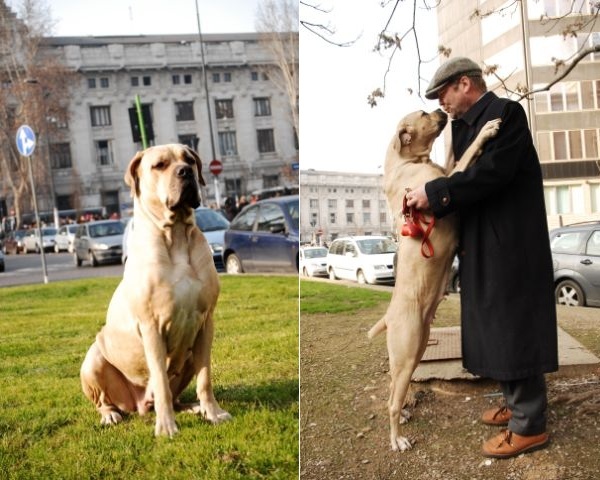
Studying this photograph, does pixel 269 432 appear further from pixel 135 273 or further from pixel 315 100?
pixel 315 100

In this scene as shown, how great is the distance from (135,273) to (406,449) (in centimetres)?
117

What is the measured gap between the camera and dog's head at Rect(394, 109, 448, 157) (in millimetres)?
2215

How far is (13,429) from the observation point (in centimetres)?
289

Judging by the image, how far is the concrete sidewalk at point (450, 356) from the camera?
2.37 m

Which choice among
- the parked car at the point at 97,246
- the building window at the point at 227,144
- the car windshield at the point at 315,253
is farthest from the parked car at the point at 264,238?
the building window at the point at 227,144

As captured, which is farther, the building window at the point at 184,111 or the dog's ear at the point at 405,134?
the building window at the point at 184,111

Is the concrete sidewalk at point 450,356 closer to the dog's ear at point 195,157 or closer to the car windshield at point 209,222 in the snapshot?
the dog's ear at point 195,157

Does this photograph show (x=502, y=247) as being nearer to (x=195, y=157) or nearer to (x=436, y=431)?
(x=436, y=431)

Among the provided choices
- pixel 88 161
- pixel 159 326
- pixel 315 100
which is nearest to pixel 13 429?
pixel 159 326

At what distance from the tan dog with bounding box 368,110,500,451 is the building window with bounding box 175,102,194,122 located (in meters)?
15.6

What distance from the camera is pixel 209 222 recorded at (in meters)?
8.48

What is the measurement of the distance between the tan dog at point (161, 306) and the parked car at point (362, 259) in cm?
51

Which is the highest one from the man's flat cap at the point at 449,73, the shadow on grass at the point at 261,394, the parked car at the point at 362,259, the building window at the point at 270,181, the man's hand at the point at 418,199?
the building window at the point at 270,181

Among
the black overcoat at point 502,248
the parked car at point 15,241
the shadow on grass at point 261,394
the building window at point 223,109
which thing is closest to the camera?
the black overcoat at point 502,248
